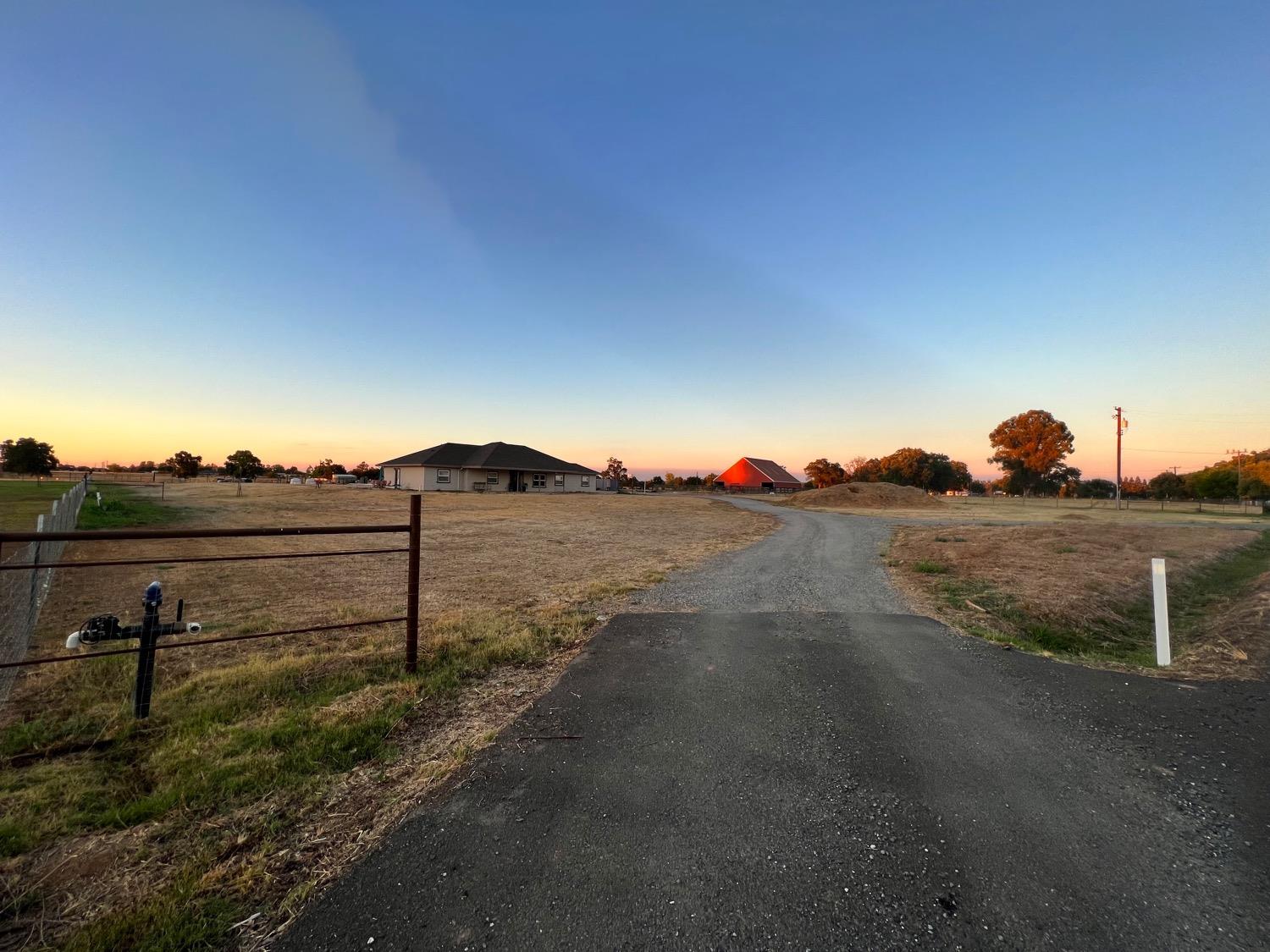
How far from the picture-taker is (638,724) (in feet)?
13.0

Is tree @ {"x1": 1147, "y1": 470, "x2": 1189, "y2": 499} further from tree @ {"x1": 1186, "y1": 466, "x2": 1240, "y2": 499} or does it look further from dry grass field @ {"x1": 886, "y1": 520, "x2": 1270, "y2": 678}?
dry grass field @ {"x1": 886, "y1": 520, "x2": 1270, "y2": 678}

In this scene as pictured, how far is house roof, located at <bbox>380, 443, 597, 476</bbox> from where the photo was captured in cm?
5206

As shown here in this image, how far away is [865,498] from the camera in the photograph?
1697 inches

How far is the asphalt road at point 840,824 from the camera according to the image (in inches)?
85.4

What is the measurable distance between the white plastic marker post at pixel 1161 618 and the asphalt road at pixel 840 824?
75 cm

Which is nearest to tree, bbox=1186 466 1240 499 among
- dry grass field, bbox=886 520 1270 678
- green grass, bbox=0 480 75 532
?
dry grass field, bbox=886 520 1270 678

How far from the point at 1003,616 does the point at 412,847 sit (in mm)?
7940

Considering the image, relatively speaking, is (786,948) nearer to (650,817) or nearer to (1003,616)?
(650,817)

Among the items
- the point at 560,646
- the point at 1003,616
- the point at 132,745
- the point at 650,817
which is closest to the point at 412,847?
the point at 650,817

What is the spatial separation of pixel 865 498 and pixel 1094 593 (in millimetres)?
36132

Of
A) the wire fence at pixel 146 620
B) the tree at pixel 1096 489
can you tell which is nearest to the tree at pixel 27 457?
the wire fence at pixel 146 620

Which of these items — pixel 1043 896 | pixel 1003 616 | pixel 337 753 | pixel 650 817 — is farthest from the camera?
pixel 1003 616

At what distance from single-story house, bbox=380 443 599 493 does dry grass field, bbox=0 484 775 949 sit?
141ft

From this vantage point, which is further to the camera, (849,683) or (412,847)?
(849,683)
